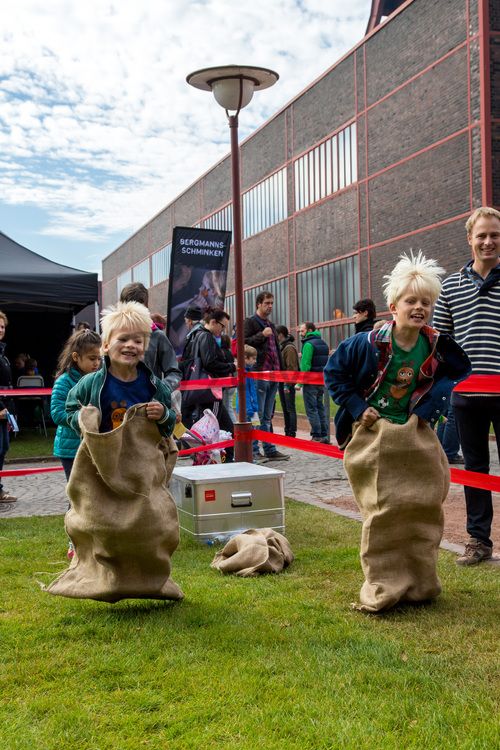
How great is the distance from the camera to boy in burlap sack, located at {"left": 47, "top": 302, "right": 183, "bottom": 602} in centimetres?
417

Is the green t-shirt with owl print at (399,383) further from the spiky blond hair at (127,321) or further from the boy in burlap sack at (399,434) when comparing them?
the spiky blond hair at (127,321)

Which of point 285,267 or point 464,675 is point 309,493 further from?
point 285,267

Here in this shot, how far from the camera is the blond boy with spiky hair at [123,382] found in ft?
14.1

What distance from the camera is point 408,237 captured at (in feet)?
87.6

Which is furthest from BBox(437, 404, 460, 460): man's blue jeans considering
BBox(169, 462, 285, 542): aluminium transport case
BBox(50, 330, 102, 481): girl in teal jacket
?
BBox(50, 330, 102, 481): girl in teal jacket

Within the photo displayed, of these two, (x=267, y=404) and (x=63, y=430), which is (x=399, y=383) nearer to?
(x=63, y=430)

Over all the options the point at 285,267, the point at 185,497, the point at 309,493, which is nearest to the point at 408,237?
the point at 285,267

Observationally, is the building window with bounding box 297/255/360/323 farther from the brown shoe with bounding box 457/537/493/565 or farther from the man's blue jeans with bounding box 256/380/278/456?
the brown shoe with bounding box 457/537/493/565

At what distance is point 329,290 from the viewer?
33625 millimetres

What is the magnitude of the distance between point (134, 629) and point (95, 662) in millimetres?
474

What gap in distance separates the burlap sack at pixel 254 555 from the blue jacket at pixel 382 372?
136cm

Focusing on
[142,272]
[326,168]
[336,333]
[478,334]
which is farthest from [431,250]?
[142,272]

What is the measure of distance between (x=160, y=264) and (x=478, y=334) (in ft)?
186

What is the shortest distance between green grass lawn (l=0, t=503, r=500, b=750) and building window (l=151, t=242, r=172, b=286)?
54756 mm
